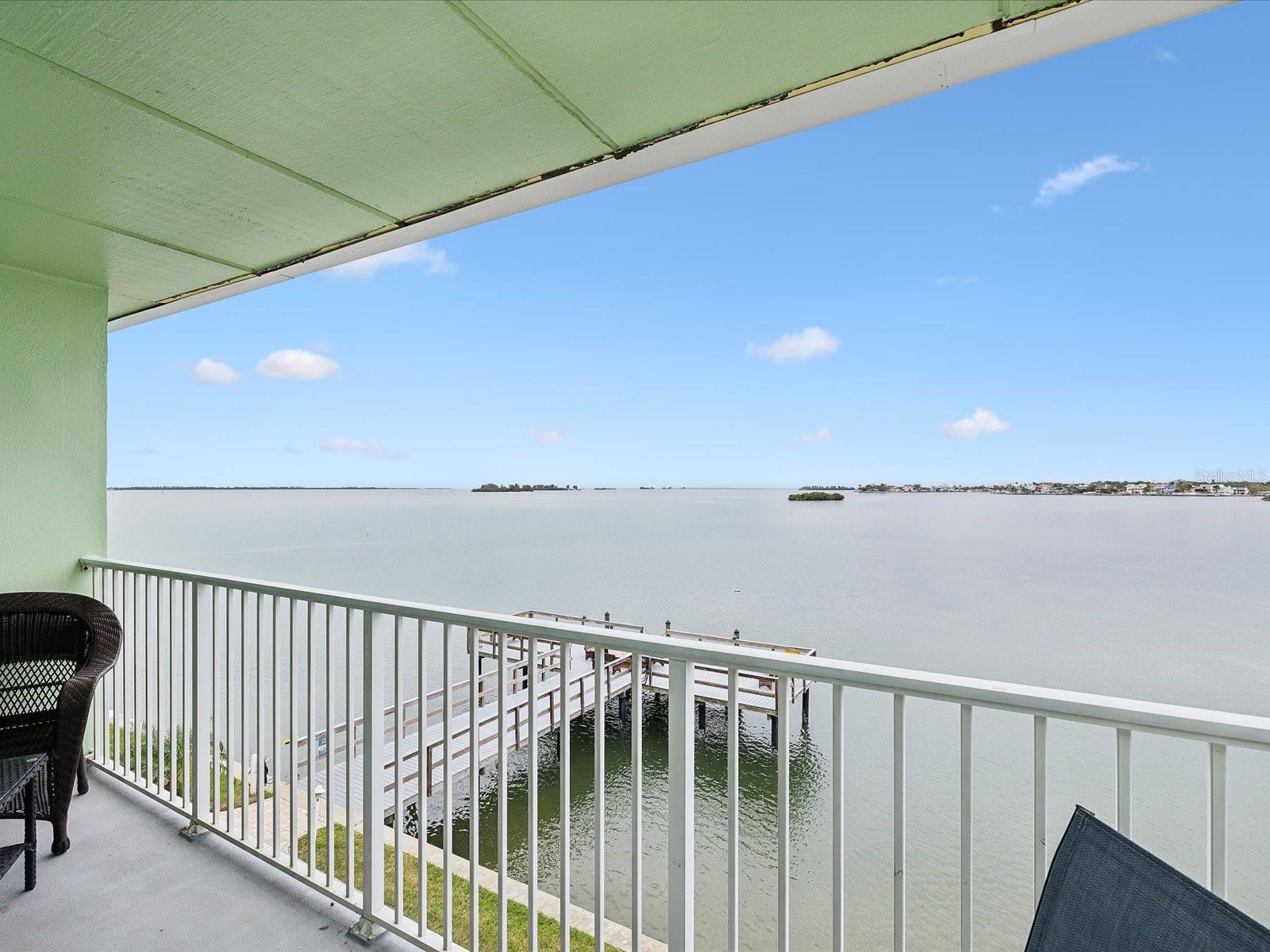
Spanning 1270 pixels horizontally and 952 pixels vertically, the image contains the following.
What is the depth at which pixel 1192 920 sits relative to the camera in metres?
0.78

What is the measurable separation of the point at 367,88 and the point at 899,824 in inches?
78.2

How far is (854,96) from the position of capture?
1589 millimetres

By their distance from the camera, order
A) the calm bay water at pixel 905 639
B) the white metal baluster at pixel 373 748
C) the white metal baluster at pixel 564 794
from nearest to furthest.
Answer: the white metal baluster at pixel 564 794
the white metal baluster at pixel 373 748
the calm bay water at pixel 905 639

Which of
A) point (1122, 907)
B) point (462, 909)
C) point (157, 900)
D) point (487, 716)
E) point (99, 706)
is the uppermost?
point (1122, 907)

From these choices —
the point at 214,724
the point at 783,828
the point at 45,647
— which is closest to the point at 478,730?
the point at 783,828

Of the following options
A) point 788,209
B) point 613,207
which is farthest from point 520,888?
point 788,209

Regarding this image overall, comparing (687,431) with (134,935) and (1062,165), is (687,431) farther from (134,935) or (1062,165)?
(134,935)

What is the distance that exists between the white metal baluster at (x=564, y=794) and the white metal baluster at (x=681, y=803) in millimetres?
264

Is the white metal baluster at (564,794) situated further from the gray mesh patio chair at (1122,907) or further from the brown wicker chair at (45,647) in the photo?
the brown wicker chair at (45,647)

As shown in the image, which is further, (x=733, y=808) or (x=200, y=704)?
(x=200, y=704)

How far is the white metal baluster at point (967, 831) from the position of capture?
119cm

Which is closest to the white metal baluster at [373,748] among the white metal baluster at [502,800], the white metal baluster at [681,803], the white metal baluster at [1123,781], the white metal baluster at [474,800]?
the white metal baluster at [474,800]

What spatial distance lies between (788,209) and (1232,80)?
1832 cm

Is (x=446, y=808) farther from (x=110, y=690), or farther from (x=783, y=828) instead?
(x=110, y=690)
